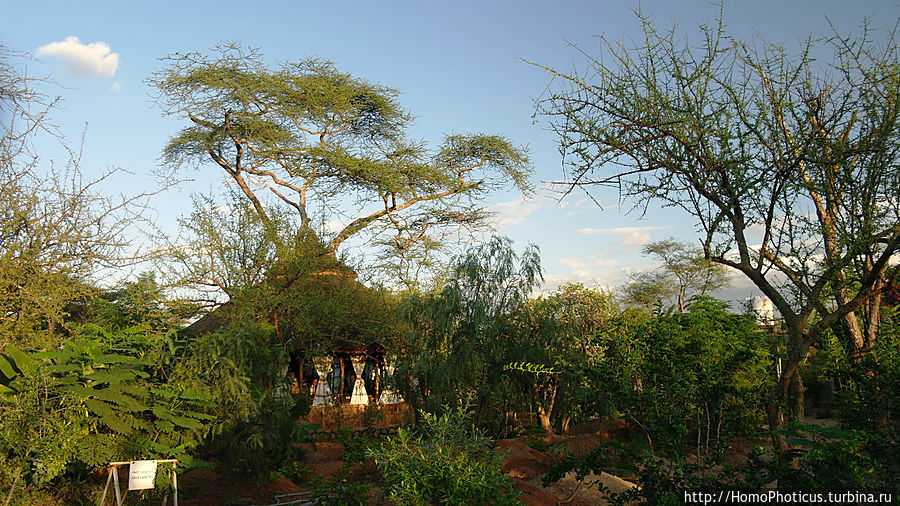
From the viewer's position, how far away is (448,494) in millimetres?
4480

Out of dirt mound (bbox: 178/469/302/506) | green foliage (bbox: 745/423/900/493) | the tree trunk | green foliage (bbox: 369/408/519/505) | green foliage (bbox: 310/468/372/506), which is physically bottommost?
Result: dirt mound (bbox: 178/469/302/506)

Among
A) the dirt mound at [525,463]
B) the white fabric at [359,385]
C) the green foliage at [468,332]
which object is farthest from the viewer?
the white fabric at [359,385]

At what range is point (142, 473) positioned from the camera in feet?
17.7

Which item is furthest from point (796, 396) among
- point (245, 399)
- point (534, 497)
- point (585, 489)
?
point (245, 399)

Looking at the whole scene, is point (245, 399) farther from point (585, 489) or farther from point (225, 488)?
point (585, 489)

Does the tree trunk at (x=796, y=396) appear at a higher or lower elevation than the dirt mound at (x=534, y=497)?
higher

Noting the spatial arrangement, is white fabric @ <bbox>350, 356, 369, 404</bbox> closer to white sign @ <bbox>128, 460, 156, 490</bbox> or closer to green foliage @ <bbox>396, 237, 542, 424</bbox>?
green foliage @ <bbox>396, 237, 542, 424</bbox>

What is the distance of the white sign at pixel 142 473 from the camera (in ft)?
17.6

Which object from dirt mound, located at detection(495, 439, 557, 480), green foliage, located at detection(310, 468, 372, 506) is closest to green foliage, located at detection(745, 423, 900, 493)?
green foliage, located at detection(310, 468, 372, 506)

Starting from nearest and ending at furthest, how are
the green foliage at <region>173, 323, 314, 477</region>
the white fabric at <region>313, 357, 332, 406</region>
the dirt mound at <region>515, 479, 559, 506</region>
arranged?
1. the dirt mound at <region>515, 479, 559, 506</region>
2. the green foliage at <region>173, 323, 314, 477</region>
3. the white fabric at <region>313, 357, 332, 406</region>

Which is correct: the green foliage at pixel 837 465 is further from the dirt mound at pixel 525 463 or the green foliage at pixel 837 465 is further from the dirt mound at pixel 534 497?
the dirt mound at pixel 525 463

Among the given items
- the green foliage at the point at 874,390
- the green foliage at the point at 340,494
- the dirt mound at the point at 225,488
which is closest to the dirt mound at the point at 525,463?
the green foliage at the point at 340,494

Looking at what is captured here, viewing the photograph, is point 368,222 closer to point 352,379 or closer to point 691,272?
point 352,379

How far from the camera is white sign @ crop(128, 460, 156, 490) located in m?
5.36
